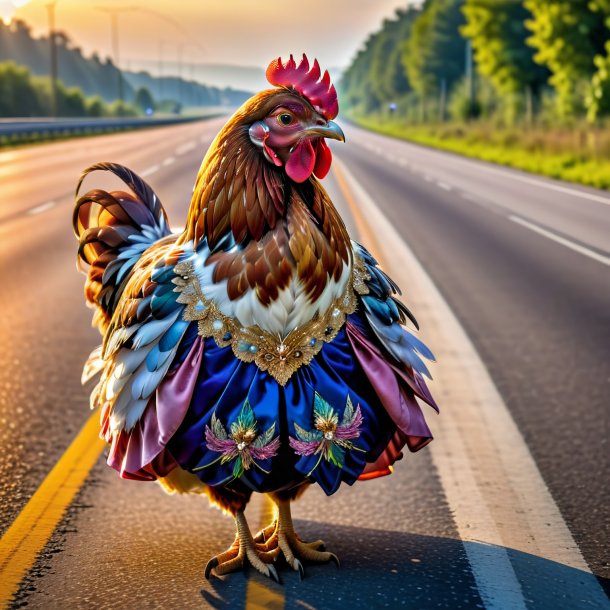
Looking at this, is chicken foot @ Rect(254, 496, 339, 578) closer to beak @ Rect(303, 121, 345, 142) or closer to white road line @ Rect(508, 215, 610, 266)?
beak @ Rect(303, 121, 345, 142)

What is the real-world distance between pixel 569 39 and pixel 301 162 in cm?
4231

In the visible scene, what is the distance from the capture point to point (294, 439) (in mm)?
3445

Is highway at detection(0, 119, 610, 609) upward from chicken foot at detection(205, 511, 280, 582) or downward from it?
downward

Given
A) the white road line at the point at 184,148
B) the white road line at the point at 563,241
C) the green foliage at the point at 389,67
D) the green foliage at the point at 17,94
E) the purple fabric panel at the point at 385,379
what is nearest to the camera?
the purple fabric panel at the point at 385,379

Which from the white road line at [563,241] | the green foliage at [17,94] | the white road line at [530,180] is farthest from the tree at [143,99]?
the white road line at [563,241]

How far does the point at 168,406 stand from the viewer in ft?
11.2

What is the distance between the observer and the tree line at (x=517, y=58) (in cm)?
4206

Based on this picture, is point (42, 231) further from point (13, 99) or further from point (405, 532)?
point (13, 99)

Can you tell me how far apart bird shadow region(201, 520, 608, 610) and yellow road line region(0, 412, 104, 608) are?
0.74m

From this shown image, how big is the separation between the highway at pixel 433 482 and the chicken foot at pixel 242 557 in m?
0.05

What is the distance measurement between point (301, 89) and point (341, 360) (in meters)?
0.88

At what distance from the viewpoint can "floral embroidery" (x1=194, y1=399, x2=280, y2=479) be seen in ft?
11.2

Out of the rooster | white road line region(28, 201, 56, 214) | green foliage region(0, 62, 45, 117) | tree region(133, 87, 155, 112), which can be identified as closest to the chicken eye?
the rooster

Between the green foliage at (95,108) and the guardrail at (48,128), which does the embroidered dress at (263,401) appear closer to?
the guardrail at (48,128)
